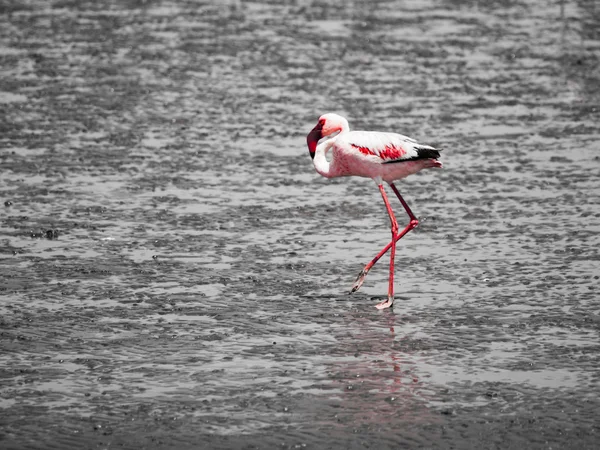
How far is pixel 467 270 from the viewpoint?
9.34 m

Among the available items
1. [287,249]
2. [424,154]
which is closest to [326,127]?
[424,154]

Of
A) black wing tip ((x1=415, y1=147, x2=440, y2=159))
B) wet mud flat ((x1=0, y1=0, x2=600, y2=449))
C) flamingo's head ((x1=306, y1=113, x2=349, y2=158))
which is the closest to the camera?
wet mud flat ((x1=0, y1=0, x2=600, y2=449))

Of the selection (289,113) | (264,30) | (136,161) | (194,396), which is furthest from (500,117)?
(194,396)

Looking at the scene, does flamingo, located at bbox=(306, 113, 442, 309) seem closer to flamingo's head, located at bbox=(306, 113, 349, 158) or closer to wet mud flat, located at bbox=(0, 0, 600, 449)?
flamingo's head, located at bbox=(306, 113, 349, 158)

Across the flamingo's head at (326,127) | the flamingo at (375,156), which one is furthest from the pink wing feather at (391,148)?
the flamingo's head at (326,127)

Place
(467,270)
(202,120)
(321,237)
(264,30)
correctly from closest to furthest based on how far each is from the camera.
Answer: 1. (467,270)
2. (321,237)
3. (202,120)
4. (264,30)

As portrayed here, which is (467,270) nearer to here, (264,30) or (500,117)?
(500,117)

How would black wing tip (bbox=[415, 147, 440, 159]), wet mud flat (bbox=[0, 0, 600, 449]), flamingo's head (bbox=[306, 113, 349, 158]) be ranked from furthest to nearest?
1. flamingo's head (bbox=[306, 113, 349, 158])
2. black wing tip (bbox=[415, 147, 440, 159])
3. wet mud flat (bbox=[0, 0, 600, 449])

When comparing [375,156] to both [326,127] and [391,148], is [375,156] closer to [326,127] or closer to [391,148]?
[391,148]

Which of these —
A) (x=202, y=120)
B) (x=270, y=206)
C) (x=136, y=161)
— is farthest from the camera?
(x=202, y=120)

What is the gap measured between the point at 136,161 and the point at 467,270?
4.67 meters

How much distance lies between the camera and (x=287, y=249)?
988 cm

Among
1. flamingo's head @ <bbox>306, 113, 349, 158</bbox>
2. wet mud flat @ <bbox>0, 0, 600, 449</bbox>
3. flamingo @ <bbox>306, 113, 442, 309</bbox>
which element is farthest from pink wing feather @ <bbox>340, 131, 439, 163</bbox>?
wet mud flat @ <bbox>0, 0, 600, 449</bbox>

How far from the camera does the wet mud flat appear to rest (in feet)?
22.1
